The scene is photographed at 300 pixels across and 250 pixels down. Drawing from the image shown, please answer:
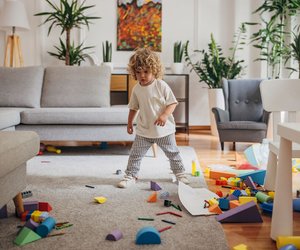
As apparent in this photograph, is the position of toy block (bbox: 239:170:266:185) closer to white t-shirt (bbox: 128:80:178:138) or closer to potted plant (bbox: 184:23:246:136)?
white t-shirt (bbox: 128:80:178:138)

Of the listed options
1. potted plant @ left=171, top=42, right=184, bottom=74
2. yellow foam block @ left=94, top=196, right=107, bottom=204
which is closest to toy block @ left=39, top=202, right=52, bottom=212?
yellow foam block @ left=94, top=196, right=107, bottom=204

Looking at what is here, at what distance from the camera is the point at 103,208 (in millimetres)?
2117

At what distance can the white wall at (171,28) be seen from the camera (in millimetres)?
6004

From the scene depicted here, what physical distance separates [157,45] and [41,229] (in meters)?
4.68

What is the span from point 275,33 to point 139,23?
1949mm

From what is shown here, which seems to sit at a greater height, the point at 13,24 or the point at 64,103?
the point at 13,24

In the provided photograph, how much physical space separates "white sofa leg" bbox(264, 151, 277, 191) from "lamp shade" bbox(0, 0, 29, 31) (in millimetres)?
4170

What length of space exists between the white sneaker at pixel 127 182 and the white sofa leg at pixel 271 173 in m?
0.85

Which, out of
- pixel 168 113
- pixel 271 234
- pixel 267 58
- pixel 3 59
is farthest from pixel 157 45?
pixel 271 234

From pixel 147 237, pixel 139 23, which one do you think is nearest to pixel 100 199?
pixel 147 237

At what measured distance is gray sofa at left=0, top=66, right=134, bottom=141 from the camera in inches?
145

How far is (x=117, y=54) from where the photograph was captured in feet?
19.8

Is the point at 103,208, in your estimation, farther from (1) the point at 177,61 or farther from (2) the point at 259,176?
(1) the point at 177,61

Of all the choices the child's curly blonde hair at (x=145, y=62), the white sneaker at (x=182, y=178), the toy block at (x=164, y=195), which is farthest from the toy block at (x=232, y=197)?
the child's curly blonde hair at (x=145, y=62)
